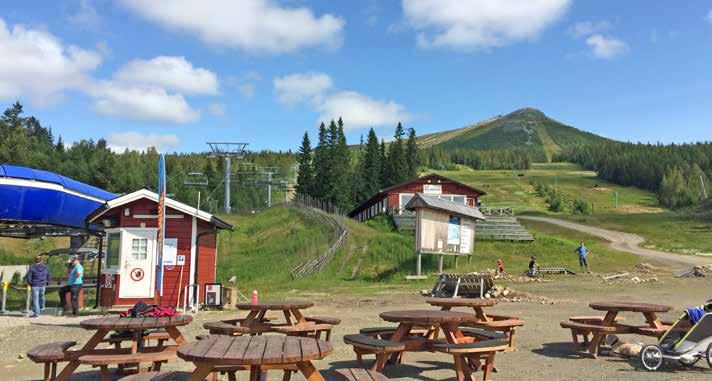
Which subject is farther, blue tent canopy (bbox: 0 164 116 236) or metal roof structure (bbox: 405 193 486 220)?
metal roof structure (bbox: 405 193 486 220)

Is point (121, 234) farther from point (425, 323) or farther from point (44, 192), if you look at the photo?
point (425, 323)

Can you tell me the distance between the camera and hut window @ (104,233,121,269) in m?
18.9

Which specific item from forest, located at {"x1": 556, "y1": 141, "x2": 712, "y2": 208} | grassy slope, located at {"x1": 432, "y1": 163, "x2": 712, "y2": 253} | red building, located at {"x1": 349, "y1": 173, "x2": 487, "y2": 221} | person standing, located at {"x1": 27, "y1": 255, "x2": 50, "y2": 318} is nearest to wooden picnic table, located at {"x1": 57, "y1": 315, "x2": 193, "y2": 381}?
person standing, located at {"x1": 27, "y1": 255, "x2": 50, "y2": 318}

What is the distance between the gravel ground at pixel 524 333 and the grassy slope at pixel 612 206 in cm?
2383

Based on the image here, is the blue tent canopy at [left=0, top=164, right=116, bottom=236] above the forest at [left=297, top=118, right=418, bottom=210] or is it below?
below

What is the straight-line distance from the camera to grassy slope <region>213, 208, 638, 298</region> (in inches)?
1063

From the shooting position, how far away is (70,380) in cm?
879

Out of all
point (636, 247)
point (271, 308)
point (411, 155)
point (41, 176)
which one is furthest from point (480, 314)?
point (411, 155)

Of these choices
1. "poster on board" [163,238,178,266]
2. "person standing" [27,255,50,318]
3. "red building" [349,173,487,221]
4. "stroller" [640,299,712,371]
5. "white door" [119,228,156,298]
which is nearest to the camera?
"stroller" [640,299,712,371]

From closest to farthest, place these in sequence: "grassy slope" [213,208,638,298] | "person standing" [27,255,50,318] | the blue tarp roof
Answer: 1. "person standing" [27,255,50,318]
2. the blue tarp roof
3. "grassy slope" [213,208,638,298]

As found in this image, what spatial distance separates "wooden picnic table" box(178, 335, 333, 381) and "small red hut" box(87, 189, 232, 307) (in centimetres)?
1327

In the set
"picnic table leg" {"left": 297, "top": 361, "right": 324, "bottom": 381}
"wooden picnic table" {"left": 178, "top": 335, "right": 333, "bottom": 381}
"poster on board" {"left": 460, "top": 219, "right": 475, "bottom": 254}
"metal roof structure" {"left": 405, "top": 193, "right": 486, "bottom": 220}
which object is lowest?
"picnic table leg" {"left": 297, "top": 361, "right": 324, "bottom": 381}

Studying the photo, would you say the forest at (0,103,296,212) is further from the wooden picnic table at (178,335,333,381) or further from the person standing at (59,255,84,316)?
the wooden picnic table at (178,335,333,381)

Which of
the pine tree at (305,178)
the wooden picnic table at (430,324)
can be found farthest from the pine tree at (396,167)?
the wooden picnic table at (430,324)
